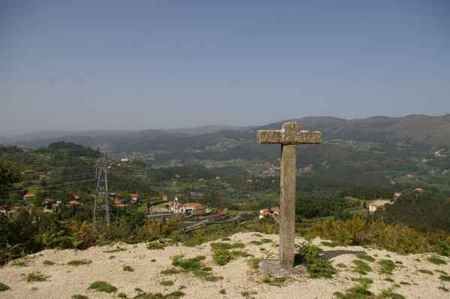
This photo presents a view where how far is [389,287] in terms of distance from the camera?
8539 mm

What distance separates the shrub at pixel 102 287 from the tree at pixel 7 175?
224 inches

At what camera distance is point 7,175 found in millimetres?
11336

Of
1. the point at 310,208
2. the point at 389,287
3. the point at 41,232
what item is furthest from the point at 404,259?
the point at 310,208

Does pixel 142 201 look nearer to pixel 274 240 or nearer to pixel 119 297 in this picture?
pixel 274 240

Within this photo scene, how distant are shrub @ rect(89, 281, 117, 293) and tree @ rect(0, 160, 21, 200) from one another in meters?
5.69

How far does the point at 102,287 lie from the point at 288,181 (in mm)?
5183

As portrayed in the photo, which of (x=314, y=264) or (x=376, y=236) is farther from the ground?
(x=314, y=264)

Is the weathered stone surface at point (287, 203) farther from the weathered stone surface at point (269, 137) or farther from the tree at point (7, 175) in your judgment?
the tree at point (7, 175)

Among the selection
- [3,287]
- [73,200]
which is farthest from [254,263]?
[73,200]

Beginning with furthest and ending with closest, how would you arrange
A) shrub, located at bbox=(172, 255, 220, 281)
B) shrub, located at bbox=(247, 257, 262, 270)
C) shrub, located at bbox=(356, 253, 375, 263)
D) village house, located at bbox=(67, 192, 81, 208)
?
village house, located at bbox=(67, 192, 81, 208) → shrub, located at bbox=(356, 253, 375, 263) → shrub, located at bbox=(247, 257, 262, 270) → shrub, located at bbox=(172, 255, 220, 281)

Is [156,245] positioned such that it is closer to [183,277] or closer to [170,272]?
[170,272]

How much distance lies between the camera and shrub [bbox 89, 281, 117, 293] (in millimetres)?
7707

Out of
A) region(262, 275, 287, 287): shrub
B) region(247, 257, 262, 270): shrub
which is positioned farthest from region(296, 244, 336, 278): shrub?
region(247, 257, 262, 270): shrub

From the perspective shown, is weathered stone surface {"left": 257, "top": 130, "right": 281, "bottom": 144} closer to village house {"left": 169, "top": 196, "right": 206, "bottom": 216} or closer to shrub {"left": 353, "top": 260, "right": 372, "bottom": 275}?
shrub {"left": 353, "top": 260, "right": 372, "bottom": 275}
